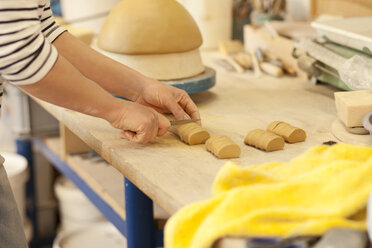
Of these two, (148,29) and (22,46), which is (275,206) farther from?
(148,29)

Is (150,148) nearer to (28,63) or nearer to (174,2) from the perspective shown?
(28,63)

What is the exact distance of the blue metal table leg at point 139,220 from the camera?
119cm

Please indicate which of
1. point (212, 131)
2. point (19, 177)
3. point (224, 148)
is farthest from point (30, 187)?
point (224, 148)

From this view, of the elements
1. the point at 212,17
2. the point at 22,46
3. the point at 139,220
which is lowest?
the point at 139,220

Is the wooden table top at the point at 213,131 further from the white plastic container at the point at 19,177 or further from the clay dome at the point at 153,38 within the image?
the white plastic container at the point at 19,177

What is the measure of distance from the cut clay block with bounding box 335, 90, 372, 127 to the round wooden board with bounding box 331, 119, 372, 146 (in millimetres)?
22

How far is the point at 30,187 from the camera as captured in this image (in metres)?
2.21

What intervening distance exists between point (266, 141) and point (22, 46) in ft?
1.53

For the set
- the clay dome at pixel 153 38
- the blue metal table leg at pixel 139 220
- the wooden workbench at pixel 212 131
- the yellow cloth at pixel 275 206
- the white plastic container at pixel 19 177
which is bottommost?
the white plastic container at pixel 19 177

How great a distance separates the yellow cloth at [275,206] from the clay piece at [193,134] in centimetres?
28

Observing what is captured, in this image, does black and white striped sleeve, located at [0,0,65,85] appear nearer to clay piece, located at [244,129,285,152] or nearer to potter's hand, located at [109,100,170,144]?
potter's hand, located at [109,100,170,144]

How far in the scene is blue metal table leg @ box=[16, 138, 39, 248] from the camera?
7.10 ft

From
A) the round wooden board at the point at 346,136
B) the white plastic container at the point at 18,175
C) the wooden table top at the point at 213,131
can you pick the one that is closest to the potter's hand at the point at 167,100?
the wooden table top at the point at 213,131

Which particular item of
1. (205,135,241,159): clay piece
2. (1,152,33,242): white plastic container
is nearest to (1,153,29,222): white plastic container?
(1,152,33,242): white plastic container
